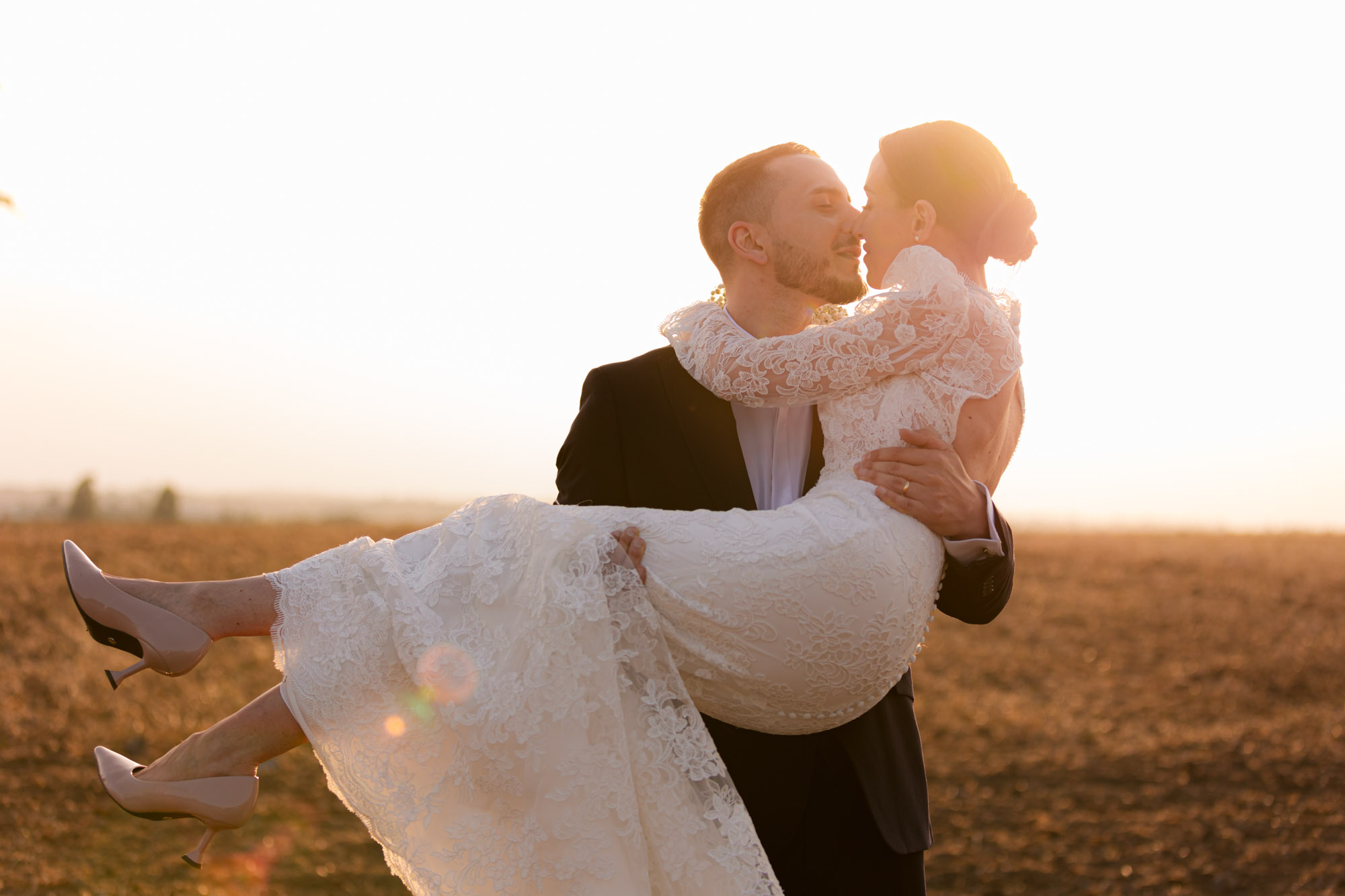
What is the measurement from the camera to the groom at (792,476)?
316 centimetres

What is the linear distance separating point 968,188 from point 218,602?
2.70 m

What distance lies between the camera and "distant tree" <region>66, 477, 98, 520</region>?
17.5m

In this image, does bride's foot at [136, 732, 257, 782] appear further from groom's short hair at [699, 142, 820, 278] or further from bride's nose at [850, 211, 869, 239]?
bride's nose at [850, 211, 869, 239]

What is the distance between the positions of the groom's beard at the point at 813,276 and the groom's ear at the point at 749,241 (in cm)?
6

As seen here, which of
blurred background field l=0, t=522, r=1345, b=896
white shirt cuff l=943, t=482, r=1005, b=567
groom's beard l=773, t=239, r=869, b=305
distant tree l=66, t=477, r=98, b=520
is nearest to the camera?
white shirt cuff l=943, t=482, r=1005, b=567

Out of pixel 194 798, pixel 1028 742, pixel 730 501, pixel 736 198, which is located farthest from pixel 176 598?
pixel 1028 742

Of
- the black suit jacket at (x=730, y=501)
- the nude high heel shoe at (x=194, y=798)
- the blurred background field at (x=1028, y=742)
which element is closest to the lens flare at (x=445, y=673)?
the nude high heel shoe at (x=194, y=798)

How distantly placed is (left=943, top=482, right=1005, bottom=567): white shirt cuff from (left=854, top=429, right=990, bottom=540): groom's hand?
0.02 meters

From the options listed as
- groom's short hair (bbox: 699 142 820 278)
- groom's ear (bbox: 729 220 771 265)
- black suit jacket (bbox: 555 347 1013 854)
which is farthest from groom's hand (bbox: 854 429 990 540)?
groom's short hair (bbox: 699 142 820 278)

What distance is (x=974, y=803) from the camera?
26.5ft

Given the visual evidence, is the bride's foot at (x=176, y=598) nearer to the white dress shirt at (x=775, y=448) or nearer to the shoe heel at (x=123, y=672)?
the shoe heel at (x=123, y=672)

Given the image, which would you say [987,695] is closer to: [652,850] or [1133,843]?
[1133,843]

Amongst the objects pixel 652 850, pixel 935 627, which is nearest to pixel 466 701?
pixel 652 850

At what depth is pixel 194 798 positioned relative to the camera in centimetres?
278
